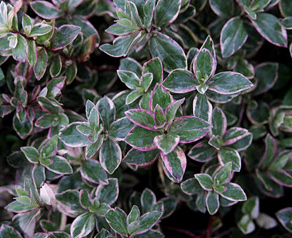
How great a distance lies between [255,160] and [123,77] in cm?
65

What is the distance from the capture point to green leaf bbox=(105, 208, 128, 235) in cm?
109

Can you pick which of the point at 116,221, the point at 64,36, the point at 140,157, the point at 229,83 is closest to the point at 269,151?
the point at 229,83

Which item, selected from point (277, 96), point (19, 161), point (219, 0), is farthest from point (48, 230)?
point (277, 96)

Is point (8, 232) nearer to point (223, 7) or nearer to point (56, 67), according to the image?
point (56, 67)

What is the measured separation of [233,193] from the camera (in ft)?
3.75

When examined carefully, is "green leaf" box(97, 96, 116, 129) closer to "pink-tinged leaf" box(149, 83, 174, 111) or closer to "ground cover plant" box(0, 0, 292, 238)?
"ground cover plant" box(0, 0, 292, 238)

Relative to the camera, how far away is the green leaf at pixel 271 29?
1.28 metres

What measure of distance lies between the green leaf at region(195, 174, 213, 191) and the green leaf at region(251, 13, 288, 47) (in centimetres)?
53

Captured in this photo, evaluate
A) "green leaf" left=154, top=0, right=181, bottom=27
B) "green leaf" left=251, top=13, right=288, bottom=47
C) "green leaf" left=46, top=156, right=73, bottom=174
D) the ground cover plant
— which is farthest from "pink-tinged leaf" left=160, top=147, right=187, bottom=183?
"green leaf" left=251, top=13, right=288, bottom=47

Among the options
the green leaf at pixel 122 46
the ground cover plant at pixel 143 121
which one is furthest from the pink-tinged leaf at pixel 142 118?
the green leaf at pixel 122 46

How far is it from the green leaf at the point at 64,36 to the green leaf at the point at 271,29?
0.62 m

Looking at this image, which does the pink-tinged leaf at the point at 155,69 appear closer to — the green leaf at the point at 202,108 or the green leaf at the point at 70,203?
the green leaf at the point at 202,108

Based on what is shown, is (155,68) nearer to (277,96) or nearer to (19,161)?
(19,161)

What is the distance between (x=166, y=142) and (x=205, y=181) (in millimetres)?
238
